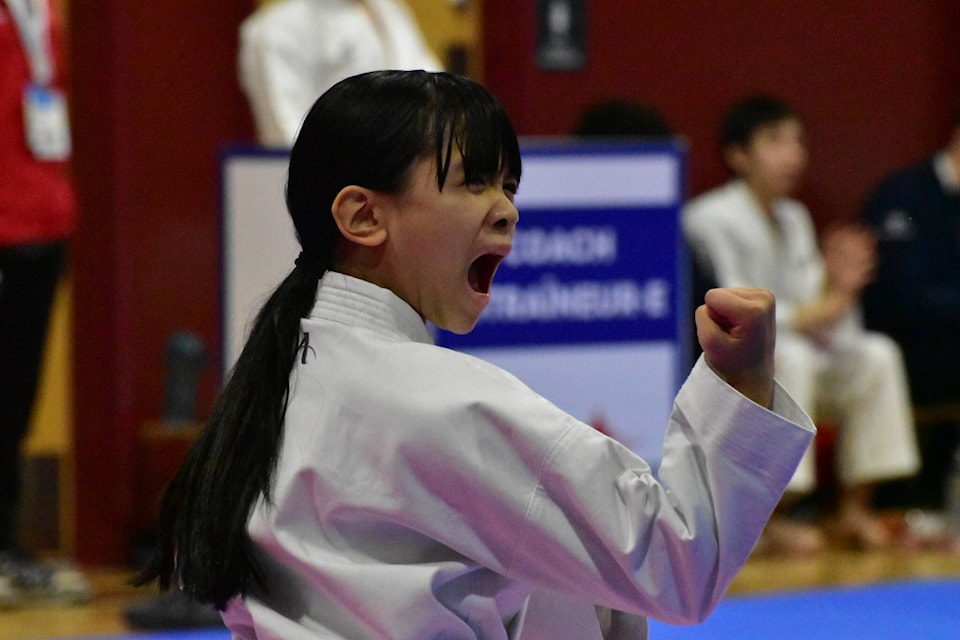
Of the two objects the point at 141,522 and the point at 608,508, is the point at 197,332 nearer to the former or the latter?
the point at 141,522

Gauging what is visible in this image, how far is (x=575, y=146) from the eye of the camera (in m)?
4.14

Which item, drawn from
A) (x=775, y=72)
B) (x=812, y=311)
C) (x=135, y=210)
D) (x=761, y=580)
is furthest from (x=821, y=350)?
(x=135, y=210)

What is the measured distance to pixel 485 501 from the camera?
1300 millimetres

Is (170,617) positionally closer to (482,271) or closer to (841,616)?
(841,616)

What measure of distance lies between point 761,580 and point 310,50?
2038mm

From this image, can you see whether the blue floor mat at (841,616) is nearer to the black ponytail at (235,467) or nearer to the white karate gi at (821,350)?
the white karate gi at (821,350)

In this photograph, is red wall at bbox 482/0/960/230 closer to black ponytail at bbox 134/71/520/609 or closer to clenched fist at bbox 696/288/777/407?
black ponytail at bbox 134/71/520/609

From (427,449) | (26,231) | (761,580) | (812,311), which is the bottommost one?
(761,580)

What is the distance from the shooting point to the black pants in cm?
406

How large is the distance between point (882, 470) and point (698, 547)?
13.7 feet

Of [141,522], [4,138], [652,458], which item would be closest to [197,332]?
[141,522]

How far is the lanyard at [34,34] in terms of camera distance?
3994 millimetres

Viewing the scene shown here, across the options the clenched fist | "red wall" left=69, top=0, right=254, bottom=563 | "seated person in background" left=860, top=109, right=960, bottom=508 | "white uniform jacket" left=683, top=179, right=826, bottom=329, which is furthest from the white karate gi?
the clenched fist

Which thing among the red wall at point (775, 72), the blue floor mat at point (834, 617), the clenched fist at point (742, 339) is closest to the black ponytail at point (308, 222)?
the clenched fist at point (742, 339)
